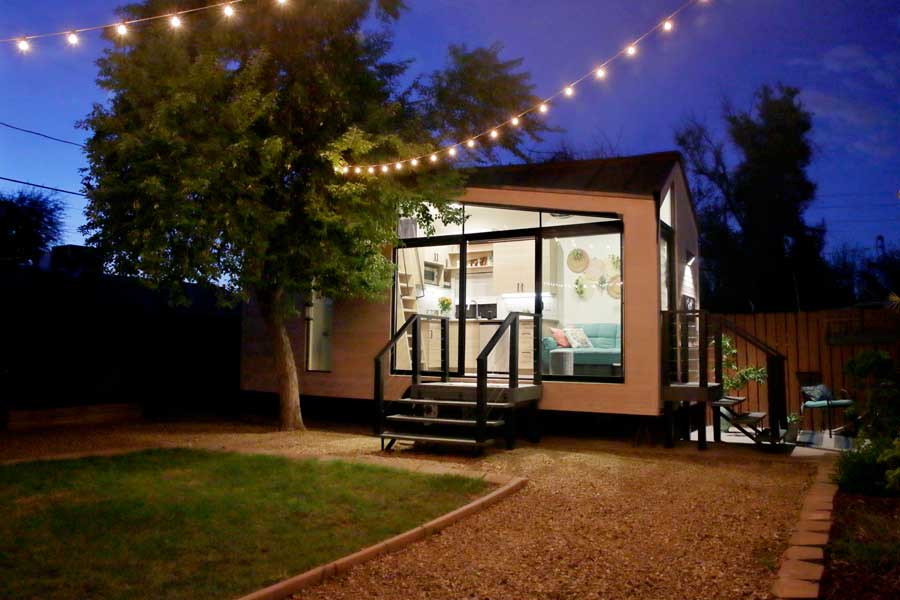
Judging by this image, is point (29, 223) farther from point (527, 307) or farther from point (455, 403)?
point (455, 403)

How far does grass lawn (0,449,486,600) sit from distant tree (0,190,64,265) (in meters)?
13.4

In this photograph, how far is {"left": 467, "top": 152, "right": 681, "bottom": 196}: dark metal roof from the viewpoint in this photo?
27.6 ft

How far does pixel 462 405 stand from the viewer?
7.26 m

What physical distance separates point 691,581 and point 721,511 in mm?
1563

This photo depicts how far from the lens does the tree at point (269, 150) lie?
7.25 m

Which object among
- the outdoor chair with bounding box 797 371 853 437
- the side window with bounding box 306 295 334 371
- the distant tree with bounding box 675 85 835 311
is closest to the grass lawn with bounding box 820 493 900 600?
the outdoor chair with bounding box 797 371 853 437

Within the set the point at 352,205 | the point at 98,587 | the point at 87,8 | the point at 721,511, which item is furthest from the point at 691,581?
the point at 87,8

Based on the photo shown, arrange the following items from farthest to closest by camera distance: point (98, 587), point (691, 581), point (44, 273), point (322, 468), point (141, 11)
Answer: point (44, 273), point (141, 11), point (322, 468), point (691, 581), point (98, 587)

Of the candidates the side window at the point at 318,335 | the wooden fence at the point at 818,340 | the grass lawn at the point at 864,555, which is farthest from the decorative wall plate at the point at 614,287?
the grass lawn at the point at 864,555

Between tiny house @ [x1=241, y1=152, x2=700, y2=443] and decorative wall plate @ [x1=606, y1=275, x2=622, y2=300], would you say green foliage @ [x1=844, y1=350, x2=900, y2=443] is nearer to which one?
tiny house @ [x1=241, y1=152, x2=700, y2=443]

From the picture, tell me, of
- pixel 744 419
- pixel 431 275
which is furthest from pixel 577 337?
pixel 431 275

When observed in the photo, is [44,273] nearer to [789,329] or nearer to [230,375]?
[230,375]

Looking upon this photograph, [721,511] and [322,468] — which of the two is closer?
[721,511]

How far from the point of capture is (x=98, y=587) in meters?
3.18
